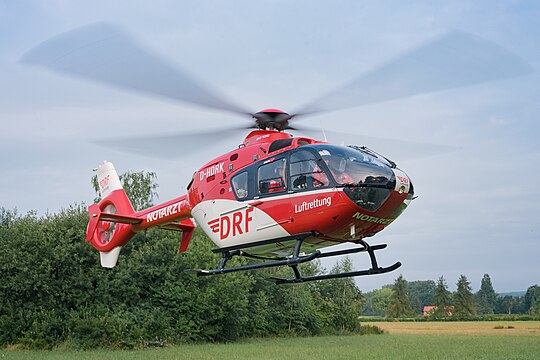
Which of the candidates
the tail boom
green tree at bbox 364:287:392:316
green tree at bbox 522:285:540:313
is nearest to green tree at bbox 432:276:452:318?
green tree at bbox 364:287:392:316

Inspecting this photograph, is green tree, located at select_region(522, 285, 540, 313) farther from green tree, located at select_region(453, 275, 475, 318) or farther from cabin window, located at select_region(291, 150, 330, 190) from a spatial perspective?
cabin window, located at select_region(291, 150, 330, 190)

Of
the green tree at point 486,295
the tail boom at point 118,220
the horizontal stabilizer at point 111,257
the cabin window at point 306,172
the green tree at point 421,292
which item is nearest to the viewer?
the cabin window at point 306,172

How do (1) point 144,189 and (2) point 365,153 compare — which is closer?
(2) point 365,153

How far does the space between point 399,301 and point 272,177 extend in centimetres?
8325

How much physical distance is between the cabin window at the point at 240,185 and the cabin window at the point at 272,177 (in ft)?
1.13

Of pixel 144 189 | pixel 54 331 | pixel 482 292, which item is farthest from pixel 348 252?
pixel 482 292

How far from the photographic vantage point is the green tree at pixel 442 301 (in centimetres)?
8522

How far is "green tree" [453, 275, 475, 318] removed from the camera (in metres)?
84.9

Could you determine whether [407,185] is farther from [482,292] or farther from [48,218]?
[482,292]

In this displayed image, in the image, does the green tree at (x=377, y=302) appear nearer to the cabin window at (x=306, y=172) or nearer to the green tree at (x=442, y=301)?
the green tree at (x=442, y=301)

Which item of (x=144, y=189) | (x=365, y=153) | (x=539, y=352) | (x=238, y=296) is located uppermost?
(x=144, y=189)

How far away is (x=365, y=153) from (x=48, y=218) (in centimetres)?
2428

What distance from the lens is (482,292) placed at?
436 ft

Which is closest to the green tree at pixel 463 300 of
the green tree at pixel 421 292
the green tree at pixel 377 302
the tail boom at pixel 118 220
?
the green tree at pixel 377 302
